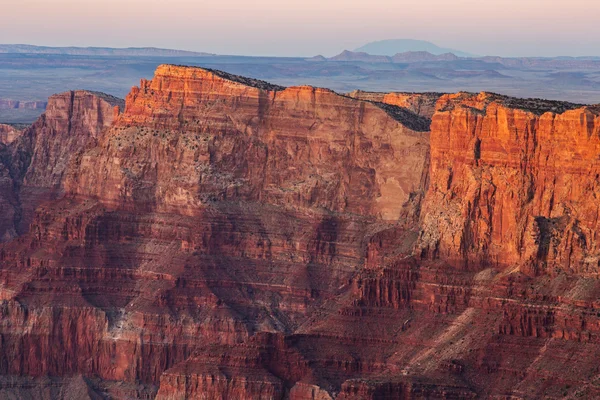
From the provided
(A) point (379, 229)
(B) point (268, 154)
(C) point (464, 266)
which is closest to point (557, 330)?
(C) point (464, 266)

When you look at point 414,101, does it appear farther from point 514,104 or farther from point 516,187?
point 516,187

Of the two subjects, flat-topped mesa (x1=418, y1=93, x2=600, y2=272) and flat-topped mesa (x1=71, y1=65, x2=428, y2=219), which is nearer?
flat-topped mesa (x1=418, y1=93, x2=600, y2=272)

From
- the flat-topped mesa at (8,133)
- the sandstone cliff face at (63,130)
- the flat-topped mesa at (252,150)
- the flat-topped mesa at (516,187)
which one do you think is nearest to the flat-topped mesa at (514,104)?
the flat-topped mesa at (516,187)

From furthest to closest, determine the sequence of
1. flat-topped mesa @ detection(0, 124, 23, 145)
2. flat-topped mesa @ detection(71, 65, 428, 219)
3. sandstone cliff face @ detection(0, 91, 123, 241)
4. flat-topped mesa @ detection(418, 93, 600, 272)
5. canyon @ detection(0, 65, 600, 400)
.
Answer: flat-topped mesa @ detection(0, 124, 23, 145) → sandstone cliff face @ detection(0, 91, 123, 241) → flat-topped mesa @ detection(71, 65, 428, 219) → flat-topped mesa @ detection(418, 93, 600, 272) → canyon @ detection(0, 65, 600, 400)

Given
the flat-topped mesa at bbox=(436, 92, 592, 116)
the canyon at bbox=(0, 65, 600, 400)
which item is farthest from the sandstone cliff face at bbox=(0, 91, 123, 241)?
the flat-topped mesa at bbox=(436, 92, 592, 116)

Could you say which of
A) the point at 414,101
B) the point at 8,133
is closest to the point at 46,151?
the point at 8,133

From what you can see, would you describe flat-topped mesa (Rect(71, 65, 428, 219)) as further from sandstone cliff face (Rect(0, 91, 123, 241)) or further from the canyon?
sandstone cliff face (Rect(0, 91, 123, 241))

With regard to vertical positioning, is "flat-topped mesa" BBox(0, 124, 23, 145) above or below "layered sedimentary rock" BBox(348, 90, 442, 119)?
below
